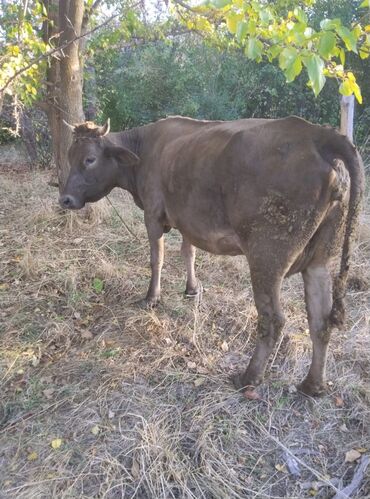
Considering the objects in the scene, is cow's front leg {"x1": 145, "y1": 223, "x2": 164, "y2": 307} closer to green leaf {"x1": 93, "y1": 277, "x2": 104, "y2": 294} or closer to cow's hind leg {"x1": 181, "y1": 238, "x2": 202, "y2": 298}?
cow's hind leg {"x1": 181, "y1": 238, "x2": 202, "y2": 298}

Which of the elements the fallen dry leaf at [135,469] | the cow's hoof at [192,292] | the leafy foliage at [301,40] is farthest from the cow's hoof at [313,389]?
the leafy foliage at [301,40]

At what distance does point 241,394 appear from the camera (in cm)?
369

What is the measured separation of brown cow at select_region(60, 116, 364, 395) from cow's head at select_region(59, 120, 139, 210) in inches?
25.1

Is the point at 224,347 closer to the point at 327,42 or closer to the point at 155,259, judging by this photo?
the point at 155,259

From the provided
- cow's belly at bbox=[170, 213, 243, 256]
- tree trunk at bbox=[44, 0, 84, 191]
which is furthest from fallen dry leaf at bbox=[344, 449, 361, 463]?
tree trunk at bbox=[44, 0, 84, 191]

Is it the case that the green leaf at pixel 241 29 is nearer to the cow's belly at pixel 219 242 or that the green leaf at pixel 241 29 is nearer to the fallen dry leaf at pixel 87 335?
the cow's belly at pixel 219 242

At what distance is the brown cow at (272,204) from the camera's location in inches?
118

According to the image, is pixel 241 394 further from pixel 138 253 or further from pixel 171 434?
pixel 138 253

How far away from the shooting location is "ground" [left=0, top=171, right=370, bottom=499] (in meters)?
3.04

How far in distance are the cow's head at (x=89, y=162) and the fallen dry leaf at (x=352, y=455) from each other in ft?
10.8

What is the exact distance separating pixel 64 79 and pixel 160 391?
450cm

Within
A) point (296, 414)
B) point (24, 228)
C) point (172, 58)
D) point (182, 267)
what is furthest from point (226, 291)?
point (172, 58)

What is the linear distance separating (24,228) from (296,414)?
477 cm

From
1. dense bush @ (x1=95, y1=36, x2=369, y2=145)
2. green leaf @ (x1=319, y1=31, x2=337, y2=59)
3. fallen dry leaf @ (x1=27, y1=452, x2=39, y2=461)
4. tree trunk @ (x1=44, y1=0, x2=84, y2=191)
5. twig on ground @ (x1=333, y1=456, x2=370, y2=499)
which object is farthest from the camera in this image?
dense bush @ (x1=95, y1=36, x2=369, y2=145)
